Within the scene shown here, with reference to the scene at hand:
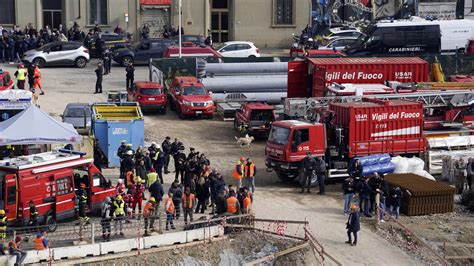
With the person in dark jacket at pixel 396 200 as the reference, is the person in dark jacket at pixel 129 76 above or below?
above

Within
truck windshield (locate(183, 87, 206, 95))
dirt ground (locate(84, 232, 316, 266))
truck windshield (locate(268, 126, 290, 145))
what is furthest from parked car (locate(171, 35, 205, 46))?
dirt ground (locate(84, 232, 316, 266))

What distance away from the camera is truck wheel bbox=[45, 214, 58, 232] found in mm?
25516

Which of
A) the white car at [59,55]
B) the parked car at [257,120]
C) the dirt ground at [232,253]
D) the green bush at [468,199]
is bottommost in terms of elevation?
the dirt ground at [232,253]

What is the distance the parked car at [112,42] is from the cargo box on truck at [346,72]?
49.7ft

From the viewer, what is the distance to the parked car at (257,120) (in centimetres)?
3791

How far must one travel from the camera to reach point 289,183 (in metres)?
32.4

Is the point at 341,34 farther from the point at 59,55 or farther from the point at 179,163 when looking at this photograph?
the point at 179,163

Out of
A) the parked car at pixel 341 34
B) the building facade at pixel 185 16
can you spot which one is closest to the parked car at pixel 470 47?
the parked car at pixel 341 34

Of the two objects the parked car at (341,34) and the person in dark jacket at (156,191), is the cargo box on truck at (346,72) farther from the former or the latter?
the parked car at (341,34)

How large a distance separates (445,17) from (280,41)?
32.7 ft

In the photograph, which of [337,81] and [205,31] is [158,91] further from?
[205,31]

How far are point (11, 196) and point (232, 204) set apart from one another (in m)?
5.68

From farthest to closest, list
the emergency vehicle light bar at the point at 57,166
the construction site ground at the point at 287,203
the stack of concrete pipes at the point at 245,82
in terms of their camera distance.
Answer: the stack of concrete pipes at the point at 245,82 → the construction site ground at the point at 287,203 → the emergency vehicle light bar at the point at 57,166

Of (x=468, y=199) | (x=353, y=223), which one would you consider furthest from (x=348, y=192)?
(x=468, y=199)
